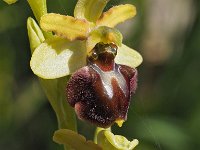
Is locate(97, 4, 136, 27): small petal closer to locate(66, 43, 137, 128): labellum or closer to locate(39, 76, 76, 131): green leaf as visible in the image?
locate(66, 43, 137, 128): labellum

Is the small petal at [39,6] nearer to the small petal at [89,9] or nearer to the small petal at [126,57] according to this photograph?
the small petal at [89,9]

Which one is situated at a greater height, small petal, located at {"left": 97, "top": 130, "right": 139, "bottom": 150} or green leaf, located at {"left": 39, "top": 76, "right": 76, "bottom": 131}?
green leaf, located at {"left": 39, "top": 76, "right": 76, "bottom": 131}

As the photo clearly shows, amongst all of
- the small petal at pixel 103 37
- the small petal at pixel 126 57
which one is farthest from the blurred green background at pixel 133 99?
the small petal at pixel 103 37

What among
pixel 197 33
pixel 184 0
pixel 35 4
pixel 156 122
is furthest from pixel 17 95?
pixel 184 0

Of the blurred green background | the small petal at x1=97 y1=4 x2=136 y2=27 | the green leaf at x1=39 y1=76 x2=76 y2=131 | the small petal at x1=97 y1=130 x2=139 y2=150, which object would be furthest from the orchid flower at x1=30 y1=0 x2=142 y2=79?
the blurred green background

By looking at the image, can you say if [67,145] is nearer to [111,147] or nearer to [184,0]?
[111,147]
